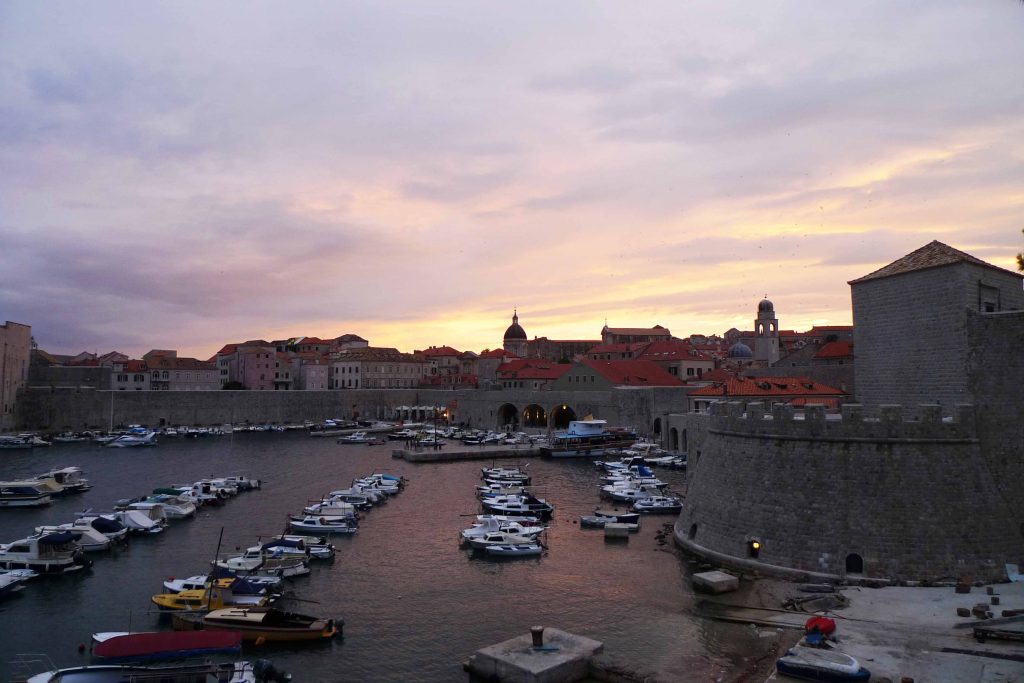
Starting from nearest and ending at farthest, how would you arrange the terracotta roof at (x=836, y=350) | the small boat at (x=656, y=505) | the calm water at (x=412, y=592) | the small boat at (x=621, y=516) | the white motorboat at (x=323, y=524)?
the calm water at (x=412, y=592)
the white motorboat at (x=323, y=524)
the small boat at (x=621, y=516)
the small boat at (x=656, y=505)
the terracotta roof at (x=836, y=350)

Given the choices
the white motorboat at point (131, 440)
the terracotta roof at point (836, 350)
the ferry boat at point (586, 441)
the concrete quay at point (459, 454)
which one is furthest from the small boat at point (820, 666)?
the white motorboat at point (131, 440)

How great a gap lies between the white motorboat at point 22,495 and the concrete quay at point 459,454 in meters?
24.2

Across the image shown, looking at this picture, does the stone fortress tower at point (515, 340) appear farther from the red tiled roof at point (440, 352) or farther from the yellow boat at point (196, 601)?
the yellow boat at point (196, 601)

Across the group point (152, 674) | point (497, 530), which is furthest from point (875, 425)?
point (152, 674)

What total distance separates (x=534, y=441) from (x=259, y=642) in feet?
152

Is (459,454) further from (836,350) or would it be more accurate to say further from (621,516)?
(836,350)

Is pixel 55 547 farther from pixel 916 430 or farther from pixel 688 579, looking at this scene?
pixel 916 430

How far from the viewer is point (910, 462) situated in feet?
62.1

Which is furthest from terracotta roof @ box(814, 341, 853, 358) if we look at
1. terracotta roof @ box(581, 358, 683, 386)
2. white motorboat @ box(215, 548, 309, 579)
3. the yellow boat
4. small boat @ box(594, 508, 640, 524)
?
the yellow boat

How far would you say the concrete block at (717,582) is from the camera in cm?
1945

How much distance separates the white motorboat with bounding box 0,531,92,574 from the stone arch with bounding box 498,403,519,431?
52.9 metres

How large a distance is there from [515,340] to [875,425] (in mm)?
105022

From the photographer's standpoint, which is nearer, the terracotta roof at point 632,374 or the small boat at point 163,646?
the small boat at point 163,646

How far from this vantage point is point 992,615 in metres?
15.9
